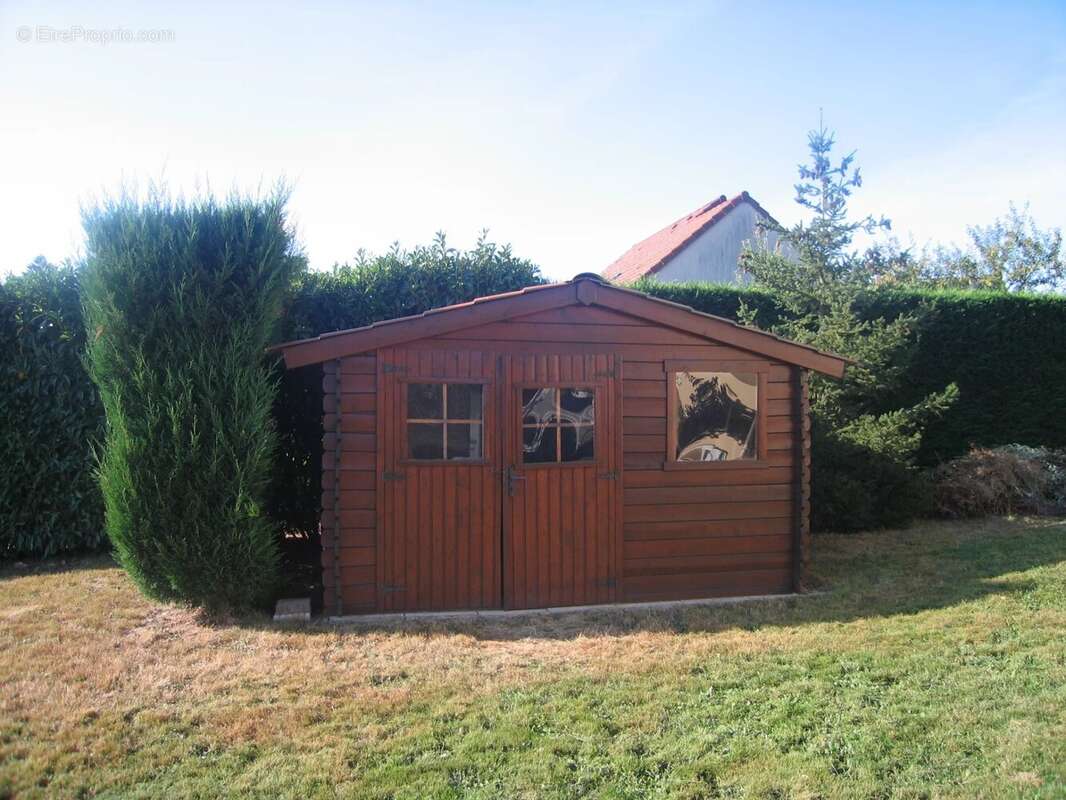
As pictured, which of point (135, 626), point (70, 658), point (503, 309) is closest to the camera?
point (70, 658)

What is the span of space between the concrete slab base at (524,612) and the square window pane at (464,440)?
1.26 metres

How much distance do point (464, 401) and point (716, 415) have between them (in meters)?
2.26

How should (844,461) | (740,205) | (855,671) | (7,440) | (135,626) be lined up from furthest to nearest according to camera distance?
1. (740,205)
2. (844,461)
3. (7,440)
4. (135,626)
5. (855,671)

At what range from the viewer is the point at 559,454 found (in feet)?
20.6

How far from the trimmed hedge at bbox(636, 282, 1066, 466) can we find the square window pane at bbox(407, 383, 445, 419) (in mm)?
6197

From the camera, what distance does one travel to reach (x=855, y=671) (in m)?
4.53

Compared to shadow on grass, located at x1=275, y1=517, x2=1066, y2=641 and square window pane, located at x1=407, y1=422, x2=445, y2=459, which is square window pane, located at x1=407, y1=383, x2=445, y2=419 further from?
shadow on grass, located at x1=275, y1=517, x2=1066, y2=641

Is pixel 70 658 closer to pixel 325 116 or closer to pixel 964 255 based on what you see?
pixel 325 116

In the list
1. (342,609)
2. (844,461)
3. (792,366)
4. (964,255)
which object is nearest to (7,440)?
(342,609)

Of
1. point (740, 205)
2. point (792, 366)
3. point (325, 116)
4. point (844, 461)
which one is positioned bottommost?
point (844, 461)

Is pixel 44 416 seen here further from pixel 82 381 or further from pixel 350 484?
pixel 350 484

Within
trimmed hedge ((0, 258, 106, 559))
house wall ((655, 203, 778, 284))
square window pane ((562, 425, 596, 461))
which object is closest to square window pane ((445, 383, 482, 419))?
square window pane ((562, 425, 596, 461))

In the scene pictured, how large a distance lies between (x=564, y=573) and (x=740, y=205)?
49.6 feet

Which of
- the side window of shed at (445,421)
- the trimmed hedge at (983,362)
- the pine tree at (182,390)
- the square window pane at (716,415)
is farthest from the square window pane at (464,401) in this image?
the trimmed hedge at (983,362)
